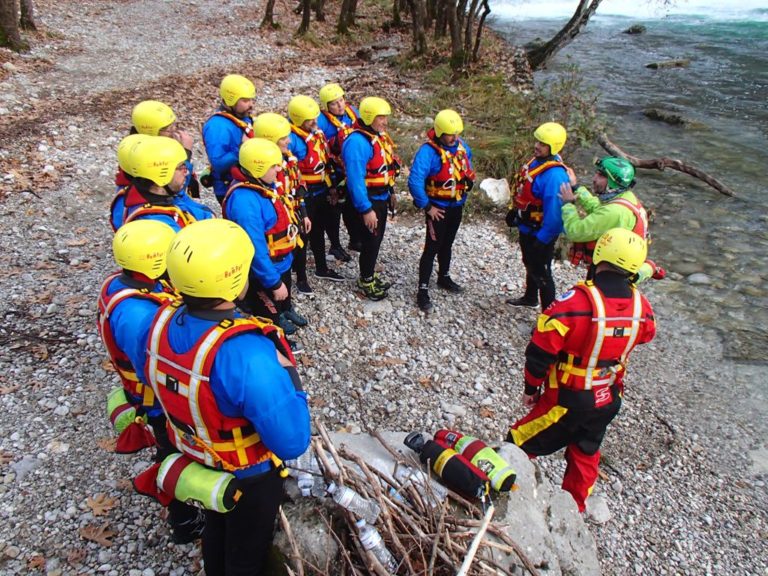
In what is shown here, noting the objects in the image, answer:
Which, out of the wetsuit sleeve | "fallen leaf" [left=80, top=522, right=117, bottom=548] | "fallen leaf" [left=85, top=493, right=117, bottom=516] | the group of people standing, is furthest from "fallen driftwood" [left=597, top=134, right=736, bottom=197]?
"fallen leaf" [left=80, top=522, right=117, bottom=548]

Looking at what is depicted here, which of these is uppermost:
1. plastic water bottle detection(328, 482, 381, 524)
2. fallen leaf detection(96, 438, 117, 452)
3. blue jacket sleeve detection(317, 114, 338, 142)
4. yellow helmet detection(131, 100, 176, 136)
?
yellow helmet detection(131, 100, 176, 136)

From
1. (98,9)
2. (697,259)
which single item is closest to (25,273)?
(697,259)

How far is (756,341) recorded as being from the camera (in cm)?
727

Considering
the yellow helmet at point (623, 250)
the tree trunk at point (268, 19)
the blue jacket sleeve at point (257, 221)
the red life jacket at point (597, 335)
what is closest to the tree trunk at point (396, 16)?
the tree trunk at point (268, 19)

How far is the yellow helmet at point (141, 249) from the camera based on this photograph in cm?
317

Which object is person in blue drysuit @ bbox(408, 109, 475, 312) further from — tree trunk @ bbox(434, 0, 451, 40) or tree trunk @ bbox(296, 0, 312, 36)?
tree trunk @ bbox(434, 0, 451, 40)

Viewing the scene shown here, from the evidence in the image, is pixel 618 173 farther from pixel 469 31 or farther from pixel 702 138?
pixel 469 31

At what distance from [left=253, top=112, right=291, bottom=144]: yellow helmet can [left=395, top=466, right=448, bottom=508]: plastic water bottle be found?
3557 mm

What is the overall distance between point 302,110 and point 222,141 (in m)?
1.00

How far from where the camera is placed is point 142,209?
4.00 m

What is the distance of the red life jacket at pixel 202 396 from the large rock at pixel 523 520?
57 centimetres

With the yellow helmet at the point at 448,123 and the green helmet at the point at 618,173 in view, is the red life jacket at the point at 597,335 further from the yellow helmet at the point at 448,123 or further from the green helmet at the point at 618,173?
the yellow helmet at the point at 448,123

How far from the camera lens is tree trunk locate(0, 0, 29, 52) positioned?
42.9ft

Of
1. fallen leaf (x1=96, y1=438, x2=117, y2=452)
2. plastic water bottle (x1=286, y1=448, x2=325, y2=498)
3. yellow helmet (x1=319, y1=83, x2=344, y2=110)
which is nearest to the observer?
plastic water bottle (x1=286, y1=448, x2=325, y2=498)
